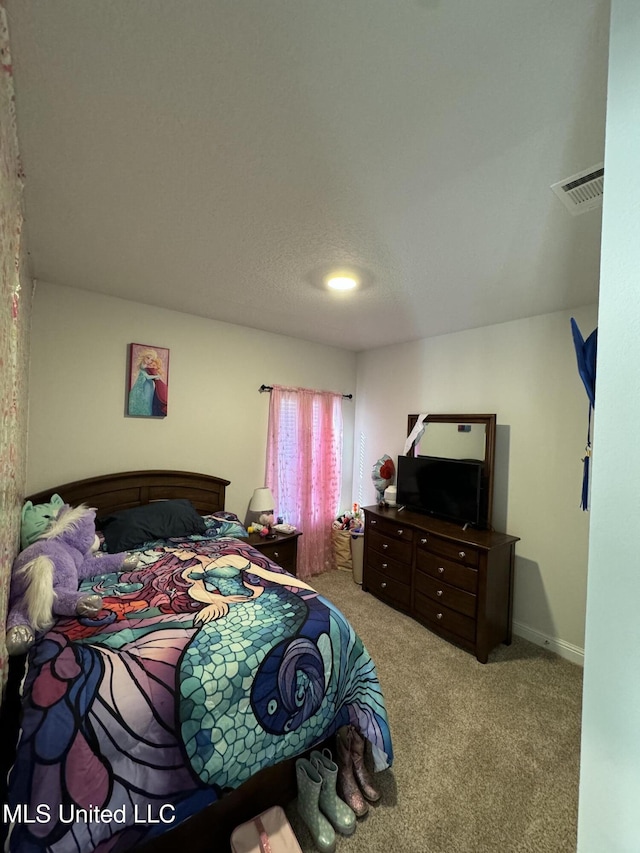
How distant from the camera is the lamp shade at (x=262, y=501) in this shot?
324 cm

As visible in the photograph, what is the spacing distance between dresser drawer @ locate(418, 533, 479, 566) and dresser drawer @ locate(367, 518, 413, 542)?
13 centimetres

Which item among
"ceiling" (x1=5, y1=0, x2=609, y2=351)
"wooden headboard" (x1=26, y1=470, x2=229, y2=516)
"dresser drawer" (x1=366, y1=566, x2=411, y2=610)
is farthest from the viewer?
"dresser drawer" (x1=366, y1=566, x2=411, y2=610)

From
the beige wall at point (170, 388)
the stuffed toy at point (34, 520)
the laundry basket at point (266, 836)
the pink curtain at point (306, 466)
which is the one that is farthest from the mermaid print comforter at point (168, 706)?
the pink curtain at point (306, 466)

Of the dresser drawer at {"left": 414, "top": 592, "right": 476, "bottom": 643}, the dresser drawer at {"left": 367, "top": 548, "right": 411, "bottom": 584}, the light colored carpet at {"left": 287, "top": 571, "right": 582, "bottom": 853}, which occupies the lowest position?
the light colored carpet at {"left": 287, "top": 571, "right": 582, "bottom": 853}

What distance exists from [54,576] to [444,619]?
246cm

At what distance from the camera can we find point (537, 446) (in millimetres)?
2658

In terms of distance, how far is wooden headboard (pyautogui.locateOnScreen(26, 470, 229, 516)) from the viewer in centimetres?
248

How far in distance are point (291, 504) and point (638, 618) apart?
10.6 ft

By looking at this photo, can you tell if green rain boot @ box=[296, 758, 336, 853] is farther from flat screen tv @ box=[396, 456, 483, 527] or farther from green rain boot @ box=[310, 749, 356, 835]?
flat screen tv @ box=[396, 456, 483, 527]

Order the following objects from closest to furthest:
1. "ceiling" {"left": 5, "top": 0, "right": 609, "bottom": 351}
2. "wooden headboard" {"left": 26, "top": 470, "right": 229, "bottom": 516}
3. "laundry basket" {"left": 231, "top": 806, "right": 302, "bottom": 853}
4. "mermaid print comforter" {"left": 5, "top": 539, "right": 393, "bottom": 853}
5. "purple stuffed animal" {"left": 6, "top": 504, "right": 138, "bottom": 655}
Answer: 1. "ceiling" {"left": 5, "top": 0, "right": 609, "bottom": 351}
2. "mermaid print comforter" {"left": 5, "top": 539, "right": 393, "bottom": 853}
3. "laundry basket" {"left": 231, "top": 806, "right": 302, "bottom": 853}
4. "purple stuffed animal" {"left": 6, "top": 504, "right": 138, "bottom": 655}
5. "wooden headboard" {"left": 26, "top": 470, "right": 229, "bottom": 516}

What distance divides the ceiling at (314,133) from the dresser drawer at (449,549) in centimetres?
179

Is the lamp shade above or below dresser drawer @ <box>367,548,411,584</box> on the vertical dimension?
above

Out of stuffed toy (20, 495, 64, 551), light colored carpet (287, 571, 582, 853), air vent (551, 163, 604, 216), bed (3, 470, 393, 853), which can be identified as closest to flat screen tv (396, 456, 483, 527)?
light colored carpet (287, 571, 582, 853)

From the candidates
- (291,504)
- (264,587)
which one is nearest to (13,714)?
(264,587)
